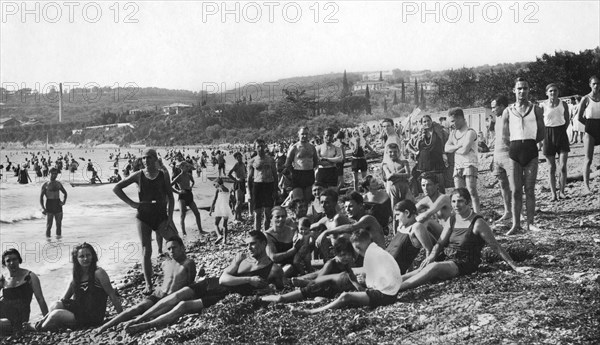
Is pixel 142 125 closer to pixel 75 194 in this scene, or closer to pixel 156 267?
pixel 75 194

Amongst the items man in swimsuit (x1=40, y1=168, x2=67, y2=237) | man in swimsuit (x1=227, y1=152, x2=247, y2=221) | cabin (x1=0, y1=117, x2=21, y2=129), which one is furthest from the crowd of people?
cabin (x1=0, y1=117, x2=21, y2=129)

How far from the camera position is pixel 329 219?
6957 mm

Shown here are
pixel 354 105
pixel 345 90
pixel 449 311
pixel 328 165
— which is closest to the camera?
pixel 449 311

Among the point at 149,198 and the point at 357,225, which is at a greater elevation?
the point at 149,198

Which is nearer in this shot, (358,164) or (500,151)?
(500,151)

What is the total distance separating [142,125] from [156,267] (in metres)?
150

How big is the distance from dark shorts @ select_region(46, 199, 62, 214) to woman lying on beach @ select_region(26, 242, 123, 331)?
8049 mm

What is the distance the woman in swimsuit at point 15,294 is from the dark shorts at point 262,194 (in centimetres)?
375

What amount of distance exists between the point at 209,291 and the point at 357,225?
5.71 ft

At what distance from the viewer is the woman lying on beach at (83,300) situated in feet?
21.0

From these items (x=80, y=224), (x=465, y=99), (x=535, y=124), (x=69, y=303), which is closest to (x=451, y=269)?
(x=535, y=124)

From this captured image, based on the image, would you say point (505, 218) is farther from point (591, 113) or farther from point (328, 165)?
point (328, 165)

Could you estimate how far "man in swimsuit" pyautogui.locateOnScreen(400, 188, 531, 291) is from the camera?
5805mm

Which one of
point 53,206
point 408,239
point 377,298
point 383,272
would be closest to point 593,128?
point 408,239
